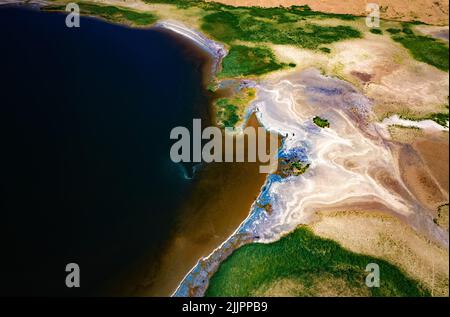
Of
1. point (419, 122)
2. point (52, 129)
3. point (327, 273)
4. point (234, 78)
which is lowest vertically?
point (327, 273)

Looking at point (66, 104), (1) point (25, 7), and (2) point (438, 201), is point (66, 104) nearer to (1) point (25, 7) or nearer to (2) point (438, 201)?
(1) point (25, 7)

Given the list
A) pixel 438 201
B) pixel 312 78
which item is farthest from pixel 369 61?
pixel 438 201

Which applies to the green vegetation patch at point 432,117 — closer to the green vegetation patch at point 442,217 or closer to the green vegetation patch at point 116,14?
the green vegetation patch at point 442,217

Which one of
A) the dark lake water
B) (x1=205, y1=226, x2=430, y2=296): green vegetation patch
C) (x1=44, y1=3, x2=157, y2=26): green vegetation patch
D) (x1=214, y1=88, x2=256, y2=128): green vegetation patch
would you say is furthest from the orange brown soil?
(x1=44, y1=3, x2=157, y2=26): green vegetation patch

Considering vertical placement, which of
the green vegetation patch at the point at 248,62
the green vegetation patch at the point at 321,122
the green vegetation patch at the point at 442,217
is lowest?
the green vegetation patch at the point at 442,217

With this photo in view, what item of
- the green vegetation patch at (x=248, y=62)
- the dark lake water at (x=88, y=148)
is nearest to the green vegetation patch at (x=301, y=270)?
the dark lake water at (x=88, y=148)

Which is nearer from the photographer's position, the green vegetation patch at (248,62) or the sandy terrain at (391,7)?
the green vegetation patch at (248,62)

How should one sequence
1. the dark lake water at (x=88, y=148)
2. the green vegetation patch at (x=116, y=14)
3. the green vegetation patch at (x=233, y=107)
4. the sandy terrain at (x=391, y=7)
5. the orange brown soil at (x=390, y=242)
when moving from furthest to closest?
the green vegetation patch at (x=116, y=14)
the sandy terrain at (x=391, y=7)
the green vegetation patch at (x=233, y=107)
the dark lake water at (x=88, y=148)
the orange brown soil at (x=390, y=242)
